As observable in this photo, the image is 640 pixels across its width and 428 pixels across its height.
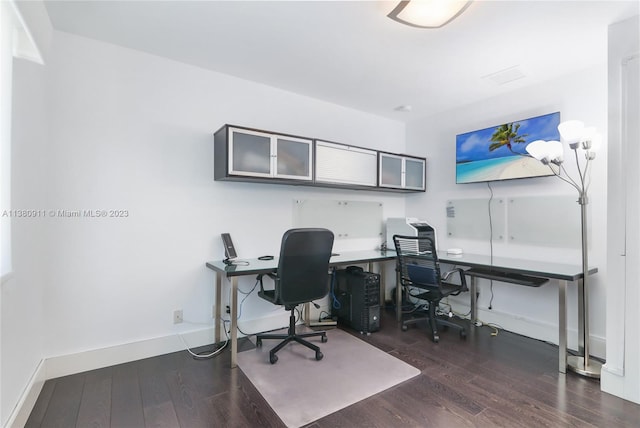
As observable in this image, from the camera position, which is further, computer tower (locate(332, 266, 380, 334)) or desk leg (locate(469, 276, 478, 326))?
desk leg (locate(469, 276, 478, 326))

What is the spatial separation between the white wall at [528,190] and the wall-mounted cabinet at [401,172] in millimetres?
188

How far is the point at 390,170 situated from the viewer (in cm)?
368

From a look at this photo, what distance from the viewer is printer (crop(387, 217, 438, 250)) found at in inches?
139

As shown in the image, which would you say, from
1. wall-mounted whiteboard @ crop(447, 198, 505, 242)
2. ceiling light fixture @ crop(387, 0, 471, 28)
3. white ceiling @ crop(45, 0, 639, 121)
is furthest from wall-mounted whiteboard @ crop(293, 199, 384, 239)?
ceiling light fixture @ crop(387, 0, 471, 28)

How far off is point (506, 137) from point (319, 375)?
9.96 ft

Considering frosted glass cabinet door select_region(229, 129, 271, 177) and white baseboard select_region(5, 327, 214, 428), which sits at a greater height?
frosted glass cabinet door select_region(229, 129, 271, 177)

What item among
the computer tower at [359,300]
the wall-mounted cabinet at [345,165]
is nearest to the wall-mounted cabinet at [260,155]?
the wall-mounted cabinet at [345,165]

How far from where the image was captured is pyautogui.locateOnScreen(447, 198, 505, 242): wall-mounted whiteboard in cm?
329

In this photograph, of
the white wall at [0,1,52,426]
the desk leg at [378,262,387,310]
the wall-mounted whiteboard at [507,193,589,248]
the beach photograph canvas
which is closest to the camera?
the white wall at [0,1,52,426]

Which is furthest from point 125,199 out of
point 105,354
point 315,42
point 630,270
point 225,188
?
point 630,270

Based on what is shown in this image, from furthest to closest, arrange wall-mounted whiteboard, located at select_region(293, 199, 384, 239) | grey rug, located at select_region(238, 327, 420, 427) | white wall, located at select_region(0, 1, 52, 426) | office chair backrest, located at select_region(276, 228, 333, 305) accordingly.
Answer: wall-mounted whiteboard, located at select_region(293, 199, 384, 239) < office chair backrest, located at select_region(276, 228, 333, 305) < grey rug, located at select_region(238, 327, 420, 427) < white wall, located at select_region(0, 1, 52, 426)

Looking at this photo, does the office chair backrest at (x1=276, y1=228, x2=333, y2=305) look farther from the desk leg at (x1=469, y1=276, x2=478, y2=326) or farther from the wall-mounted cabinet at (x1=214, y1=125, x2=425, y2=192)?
the desk leg at (x1=469, y1=276, x2=478, y2=326)

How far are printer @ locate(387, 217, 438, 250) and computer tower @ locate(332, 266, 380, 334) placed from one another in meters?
0.79

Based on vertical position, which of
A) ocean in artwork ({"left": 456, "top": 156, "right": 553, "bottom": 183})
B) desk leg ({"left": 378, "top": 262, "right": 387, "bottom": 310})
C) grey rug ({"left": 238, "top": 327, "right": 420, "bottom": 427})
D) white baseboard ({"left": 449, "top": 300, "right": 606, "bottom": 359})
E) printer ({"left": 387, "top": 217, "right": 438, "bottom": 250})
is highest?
ocean in artwork ({"left": 456, "top": 156, "right": 553, "bottom": 183})
